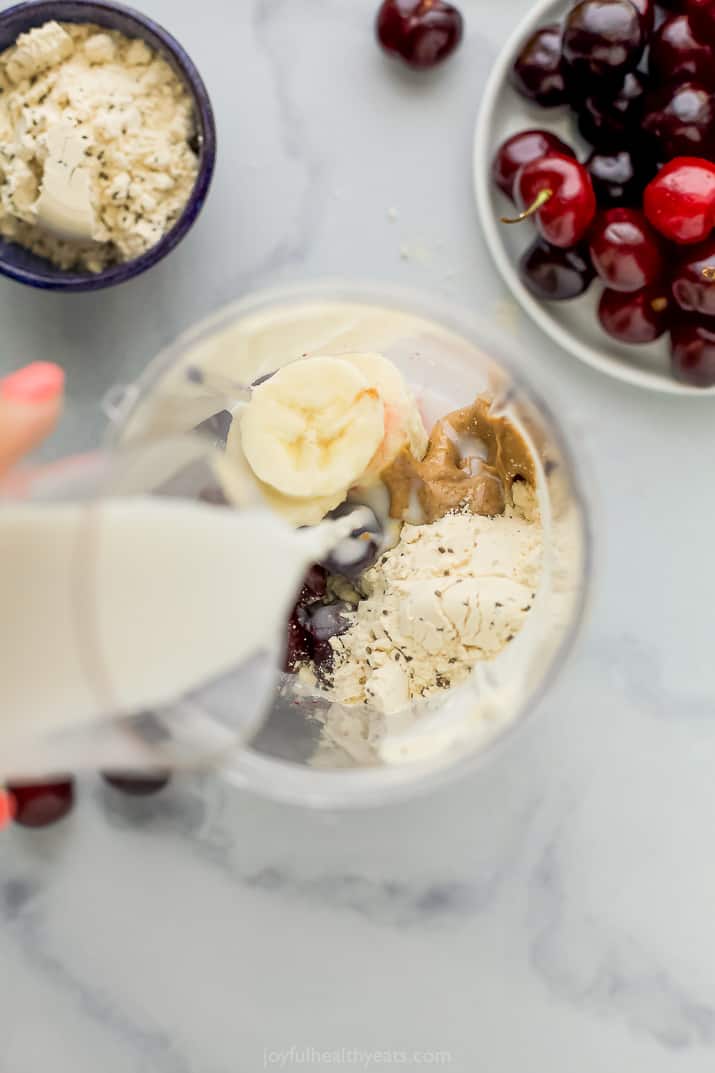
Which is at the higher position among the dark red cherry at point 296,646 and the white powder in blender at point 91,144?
the white powder in blender at point 91,144

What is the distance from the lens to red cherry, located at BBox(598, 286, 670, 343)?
0.80 m

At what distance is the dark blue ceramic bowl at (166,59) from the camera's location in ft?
2.50

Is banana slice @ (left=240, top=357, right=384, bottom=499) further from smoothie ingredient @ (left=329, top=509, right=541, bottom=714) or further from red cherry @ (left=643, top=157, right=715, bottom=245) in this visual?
red cherry @ (left=643, top=157, right=715, bottom=245)

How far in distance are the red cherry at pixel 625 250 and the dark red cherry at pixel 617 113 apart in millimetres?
68

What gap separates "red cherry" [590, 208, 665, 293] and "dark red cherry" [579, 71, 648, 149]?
0.22ft

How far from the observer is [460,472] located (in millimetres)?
778

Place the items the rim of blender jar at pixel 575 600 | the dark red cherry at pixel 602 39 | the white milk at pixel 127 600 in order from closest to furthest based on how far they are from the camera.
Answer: the white milk at pixel 127 600 < the rim of blender jar at pixel 575 600 < the dark red cherry at pixel 602 39

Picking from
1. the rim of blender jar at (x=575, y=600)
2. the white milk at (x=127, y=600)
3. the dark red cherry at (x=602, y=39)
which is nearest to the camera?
the white milk at (x=127, y=600)

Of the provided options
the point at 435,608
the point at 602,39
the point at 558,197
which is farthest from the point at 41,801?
the point at 602,39

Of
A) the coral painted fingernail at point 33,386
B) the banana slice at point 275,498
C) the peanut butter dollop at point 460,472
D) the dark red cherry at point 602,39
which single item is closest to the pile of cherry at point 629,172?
the dark red cherry at point 602,39

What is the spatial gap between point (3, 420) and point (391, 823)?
43 centimetres

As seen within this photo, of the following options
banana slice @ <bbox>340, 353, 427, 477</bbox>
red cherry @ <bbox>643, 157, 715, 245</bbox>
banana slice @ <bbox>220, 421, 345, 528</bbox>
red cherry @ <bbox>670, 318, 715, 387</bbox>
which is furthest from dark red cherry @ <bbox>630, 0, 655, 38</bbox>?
banana slice @ <bbox>220, 421, 345, 528</bbox>

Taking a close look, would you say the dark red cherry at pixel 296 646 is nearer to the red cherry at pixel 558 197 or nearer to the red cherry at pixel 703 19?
the red cherry at pixel 558 197

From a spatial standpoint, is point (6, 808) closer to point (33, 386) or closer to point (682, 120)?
point (33, 386)
